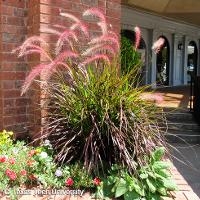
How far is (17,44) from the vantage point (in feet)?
16.2

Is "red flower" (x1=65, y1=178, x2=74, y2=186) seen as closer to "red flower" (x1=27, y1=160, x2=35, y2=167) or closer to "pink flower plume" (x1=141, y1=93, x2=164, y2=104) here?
"red flower" (x1=27, y1=160, x2=35, y2=167)

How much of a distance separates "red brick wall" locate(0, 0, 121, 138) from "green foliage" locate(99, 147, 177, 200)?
141 cm

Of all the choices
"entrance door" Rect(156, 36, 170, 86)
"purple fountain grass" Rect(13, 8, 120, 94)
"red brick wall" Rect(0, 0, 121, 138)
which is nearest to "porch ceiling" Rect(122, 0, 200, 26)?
"entrance door" Rect(156, 36, 170, 86)

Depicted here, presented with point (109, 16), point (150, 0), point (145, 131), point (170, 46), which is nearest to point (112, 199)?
point (145, 131)

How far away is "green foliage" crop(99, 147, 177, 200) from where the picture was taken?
3.70 meters

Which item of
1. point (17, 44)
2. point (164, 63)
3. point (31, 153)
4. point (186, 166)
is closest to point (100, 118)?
point (31, 153)

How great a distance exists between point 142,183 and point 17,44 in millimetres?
2364

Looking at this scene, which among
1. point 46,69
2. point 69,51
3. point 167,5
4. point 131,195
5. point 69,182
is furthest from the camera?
point 167,5

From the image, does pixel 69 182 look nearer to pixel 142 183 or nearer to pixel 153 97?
pixel 142 183

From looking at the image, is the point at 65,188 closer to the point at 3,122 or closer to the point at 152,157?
the point at 152,157

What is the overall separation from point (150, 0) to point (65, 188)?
9.28m

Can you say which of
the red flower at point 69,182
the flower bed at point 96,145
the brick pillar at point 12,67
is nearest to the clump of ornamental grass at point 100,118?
the flower bed at point 96,145

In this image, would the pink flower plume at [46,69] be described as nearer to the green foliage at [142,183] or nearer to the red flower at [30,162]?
the red flower at [30,162]

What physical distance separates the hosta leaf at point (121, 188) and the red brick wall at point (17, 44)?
151 centimetres
